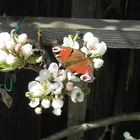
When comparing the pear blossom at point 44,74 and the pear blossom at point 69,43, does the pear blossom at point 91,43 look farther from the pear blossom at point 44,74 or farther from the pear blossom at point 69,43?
the pear blossom at point 44,74

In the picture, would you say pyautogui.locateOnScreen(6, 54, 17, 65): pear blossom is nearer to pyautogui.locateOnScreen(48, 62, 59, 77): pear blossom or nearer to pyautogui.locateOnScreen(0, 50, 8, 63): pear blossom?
pyautogui.locateOnScreen(0, 50, 8, 63): pear blossom

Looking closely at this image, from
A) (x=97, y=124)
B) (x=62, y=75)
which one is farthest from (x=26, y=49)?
(x=97, y=124)

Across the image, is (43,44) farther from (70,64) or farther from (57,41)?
(70,64)

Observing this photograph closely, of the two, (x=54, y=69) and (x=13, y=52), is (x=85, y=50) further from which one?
(x=13, y=52)

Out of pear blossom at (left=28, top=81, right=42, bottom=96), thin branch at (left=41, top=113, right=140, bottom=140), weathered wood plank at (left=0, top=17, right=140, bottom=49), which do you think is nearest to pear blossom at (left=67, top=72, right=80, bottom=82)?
pear blossom at (left=28, top=81, right=42, bottom=96)

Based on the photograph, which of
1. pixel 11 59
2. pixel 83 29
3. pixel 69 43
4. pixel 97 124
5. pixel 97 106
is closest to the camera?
pixel 11 59

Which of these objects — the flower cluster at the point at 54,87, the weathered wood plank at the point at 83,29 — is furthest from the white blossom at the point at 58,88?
the weathered wood plank at the point at 83,29
